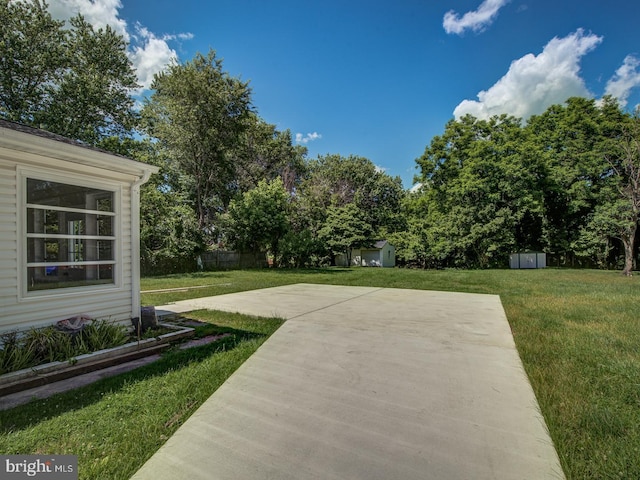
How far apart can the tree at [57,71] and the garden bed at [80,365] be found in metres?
15.4

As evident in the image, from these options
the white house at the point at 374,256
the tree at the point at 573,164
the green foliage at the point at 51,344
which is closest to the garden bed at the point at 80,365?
the green foliage at the point at 51,344

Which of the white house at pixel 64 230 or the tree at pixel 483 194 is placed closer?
the white house at pixel 64 230

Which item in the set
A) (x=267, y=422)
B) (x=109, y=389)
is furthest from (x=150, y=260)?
(x=267, y=422)

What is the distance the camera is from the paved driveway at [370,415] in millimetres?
1766

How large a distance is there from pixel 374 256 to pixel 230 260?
11094 millimetres

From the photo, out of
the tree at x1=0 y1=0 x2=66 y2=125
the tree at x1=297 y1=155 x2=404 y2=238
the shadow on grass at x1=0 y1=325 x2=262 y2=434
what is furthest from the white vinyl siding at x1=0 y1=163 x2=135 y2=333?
the tree at x1=297 y1=155 x2=404 y2=238

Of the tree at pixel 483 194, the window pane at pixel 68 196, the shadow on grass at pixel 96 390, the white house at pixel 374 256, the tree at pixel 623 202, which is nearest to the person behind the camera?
the shadow on grass at pixel 96 390

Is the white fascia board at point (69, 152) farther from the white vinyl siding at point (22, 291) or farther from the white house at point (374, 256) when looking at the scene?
the white house at point (374, 256)

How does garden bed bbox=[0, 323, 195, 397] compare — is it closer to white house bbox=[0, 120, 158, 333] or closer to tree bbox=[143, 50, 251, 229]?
white house bbox=[0, 120, 158, 333]

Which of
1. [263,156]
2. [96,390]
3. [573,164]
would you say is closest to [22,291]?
[96,390]

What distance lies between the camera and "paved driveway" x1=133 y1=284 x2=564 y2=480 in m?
1.77

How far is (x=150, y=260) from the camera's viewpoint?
1485cm

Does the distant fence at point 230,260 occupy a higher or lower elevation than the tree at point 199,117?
lower

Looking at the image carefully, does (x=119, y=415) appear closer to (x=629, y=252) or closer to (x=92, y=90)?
(x=92, y=90)
